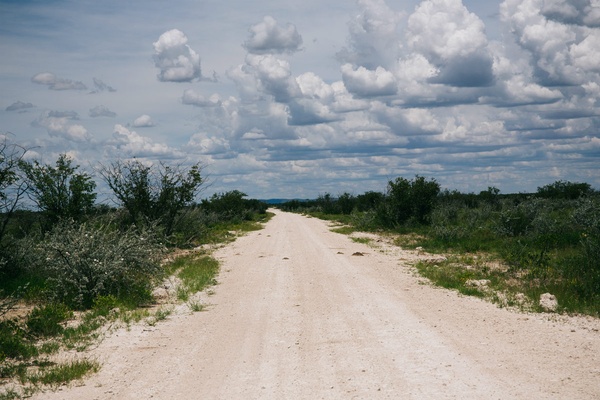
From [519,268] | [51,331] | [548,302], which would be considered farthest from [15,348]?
[519,268]

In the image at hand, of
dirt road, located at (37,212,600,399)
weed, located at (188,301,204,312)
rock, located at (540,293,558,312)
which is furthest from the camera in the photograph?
weed, located at (188,301,204,312)

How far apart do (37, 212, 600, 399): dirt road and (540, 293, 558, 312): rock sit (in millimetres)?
683

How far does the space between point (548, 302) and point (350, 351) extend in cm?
499

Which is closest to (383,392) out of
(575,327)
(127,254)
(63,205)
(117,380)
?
(117,380)

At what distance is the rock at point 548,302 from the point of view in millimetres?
10171

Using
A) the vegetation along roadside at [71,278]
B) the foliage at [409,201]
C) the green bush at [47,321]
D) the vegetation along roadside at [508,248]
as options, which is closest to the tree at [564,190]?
the vegetation along roadside at [508,248]

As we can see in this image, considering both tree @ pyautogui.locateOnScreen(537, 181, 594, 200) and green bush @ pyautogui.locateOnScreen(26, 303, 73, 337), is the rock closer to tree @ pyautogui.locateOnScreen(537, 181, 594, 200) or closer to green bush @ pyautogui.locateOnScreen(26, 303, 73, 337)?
green bush @ pyautogui.locateOnScreen(26, 303, 73, 337)

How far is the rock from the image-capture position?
33.4ft

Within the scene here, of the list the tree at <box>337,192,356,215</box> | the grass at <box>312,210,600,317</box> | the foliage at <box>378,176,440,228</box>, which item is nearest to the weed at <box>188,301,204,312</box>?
the grass at <box>312,210,600,317</box>

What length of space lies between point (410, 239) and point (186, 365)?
1961 cm

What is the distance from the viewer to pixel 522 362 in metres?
6.94

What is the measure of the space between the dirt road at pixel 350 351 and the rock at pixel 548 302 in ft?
2.24

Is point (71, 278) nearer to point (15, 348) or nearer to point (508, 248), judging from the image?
point (15, 348)

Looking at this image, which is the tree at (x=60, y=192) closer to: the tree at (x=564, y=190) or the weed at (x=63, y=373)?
the weed at (x=63, y=373)
